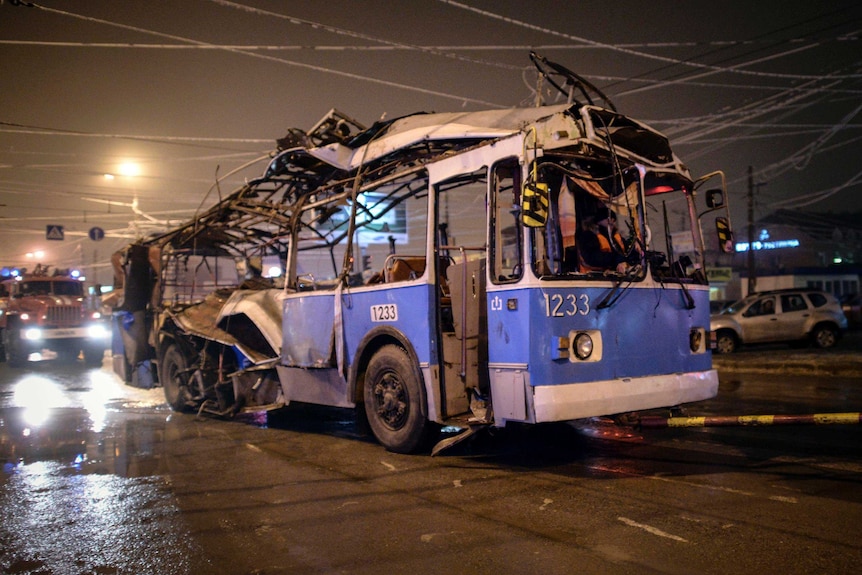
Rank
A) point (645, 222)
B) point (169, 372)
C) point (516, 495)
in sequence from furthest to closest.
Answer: point (169, 372) → point (645, 222) → point (516, 495)

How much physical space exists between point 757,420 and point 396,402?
3491 millimetres

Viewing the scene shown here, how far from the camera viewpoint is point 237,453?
740 cm

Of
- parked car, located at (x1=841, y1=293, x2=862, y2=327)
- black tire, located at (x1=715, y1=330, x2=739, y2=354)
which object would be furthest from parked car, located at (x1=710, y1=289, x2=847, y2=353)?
parked car, located at (x1=841, y1=293, x2=862, y2=327)

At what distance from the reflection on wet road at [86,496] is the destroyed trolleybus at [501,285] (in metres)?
2.23

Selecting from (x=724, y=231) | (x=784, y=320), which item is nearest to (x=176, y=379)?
(x=724, y=231)

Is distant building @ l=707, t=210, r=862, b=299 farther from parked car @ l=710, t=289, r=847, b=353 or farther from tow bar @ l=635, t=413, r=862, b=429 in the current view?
tow bar @ l=635, t=413, r=862, b=429

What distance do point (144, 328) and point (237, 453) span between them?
5.93 metres

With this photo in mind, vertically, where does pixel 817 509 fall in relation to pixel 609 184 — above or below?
below

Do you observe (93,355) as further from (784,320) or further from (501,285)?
(784,320)

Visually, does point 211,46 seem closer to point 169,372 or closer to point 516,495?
point 169,372

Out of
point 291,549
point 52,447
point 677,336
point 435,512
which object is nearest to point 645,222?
point 677,336

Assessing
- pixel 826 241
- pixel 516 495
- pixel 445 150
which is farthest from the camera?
pixel 826 241

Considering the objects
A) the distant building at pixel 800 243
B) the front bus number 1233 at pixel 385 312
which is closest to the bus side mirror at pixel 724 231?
the front bus number 1233 at pixel 385 312

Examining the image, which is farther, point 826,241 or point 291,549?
point 826,241
